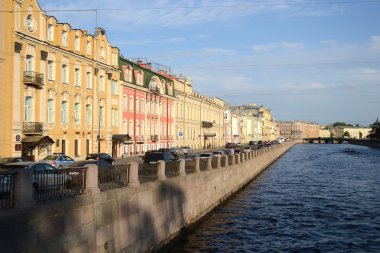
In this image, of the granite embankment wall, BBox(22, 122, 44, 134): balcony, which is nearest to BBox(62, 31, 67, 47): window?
BBox(22, 122, 44, 134): balcony

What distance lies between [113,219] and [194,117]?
74.2 metres

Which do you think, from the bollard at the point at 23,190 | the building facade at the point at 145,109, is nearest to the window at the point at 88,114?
the building facade at the point at 145,109

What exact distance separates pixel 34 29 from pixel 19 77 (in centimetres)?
408

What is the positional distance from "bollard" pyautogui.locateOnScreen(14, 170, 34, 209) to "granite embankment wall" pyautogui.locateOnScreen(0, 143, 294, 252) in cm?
16

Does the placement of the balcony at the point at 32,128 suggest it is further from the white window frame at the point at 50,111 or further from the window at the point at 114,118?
the window at the point at 114,118

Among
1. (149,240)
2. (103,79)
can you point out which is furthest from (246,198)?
(103,79)

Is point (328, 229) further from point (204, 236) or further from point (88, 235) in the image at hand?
point (88, 235)

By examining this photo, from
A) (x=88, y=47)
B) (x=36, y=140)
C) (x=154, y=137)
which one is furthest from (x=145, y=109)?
(x=36, y=140)

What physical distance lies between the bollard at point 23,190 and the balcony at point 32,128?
92.7ft

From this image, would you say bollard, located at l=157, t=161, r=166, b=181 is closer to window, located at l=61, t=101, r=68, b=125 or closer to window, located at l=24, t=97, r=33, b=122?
window, located at l=24, t=97, r=33, b=122

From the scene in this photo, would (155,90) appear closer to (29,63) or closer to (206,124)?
(29,63)

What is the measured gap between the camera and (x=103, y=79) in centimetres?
4969

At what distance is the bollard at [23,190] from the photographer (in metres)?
8.81

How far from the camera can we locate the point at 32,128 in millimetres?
36500
